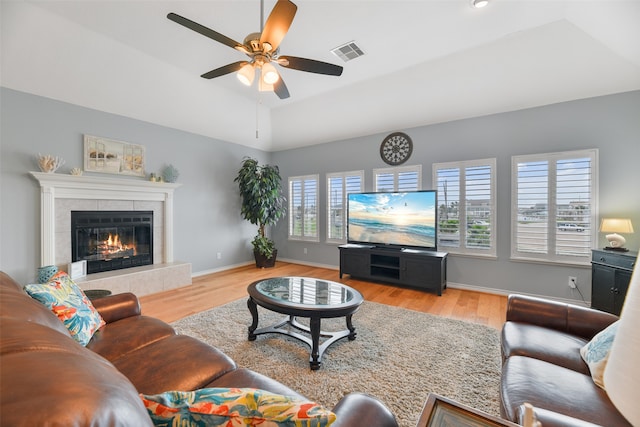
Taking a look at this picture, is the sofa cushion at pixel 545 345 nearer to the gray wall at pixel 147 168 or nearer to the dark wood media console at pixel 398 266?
the dark wood media console at pixel 398 266

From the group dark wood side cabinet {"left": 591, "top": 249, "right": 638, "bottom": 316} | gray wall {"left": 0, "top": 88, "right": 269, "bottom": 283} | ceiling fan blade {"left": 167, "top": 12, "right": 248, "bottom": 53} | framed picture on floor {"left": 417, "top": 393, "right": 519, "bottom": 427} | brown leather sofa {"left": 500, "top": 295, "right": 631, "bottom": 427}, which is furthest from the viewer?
gray wall {"left": 0, "top": 88, "right": 269, "bottom": 283}

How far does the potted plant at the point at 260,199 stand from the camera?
5.32 meters

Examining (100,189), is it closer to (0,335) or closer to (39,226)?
(39,226)

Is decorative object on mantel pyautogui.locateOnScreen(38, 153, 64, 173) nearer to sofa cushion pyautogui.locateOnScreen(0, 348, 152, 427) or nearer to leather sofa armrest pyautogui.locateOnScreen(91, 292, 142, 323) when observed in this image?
leather sofa armrest pyautogui.locateOnScreen(91, 292, 142, 323)

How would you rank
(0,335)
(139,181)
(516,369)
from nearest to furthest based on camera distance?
(0,335) → (516,369) → (139,181)

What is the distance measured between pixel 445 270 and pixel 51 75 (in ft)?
19.5

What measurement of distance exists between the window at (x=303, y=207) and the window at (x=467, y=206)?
2547 mm

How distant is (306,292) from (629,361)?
2025 mm

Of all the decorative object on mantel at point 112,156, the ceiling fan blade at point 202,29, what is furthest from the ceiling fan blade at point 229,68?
the decorative object on mantel at point 112,156

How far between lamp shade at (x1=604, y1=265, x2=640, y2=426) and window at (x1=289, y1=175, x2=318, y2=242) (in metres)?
4.96

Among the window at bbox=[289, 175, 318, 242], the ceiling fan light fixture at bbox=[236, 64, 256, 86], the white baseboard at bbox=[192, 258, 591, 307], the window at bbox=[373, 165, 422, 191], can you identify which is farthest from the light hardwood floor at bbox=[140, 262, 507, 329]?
the ceiling fan light fixture at bbox=[236, 64, 256, 86]

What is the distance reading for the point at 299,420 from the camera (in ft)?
2.01

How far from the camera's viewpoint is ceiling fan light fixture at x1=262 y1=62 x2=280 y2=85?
218 centimetres

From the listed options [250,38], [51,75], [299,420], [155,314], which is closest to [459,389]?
[299,420]
